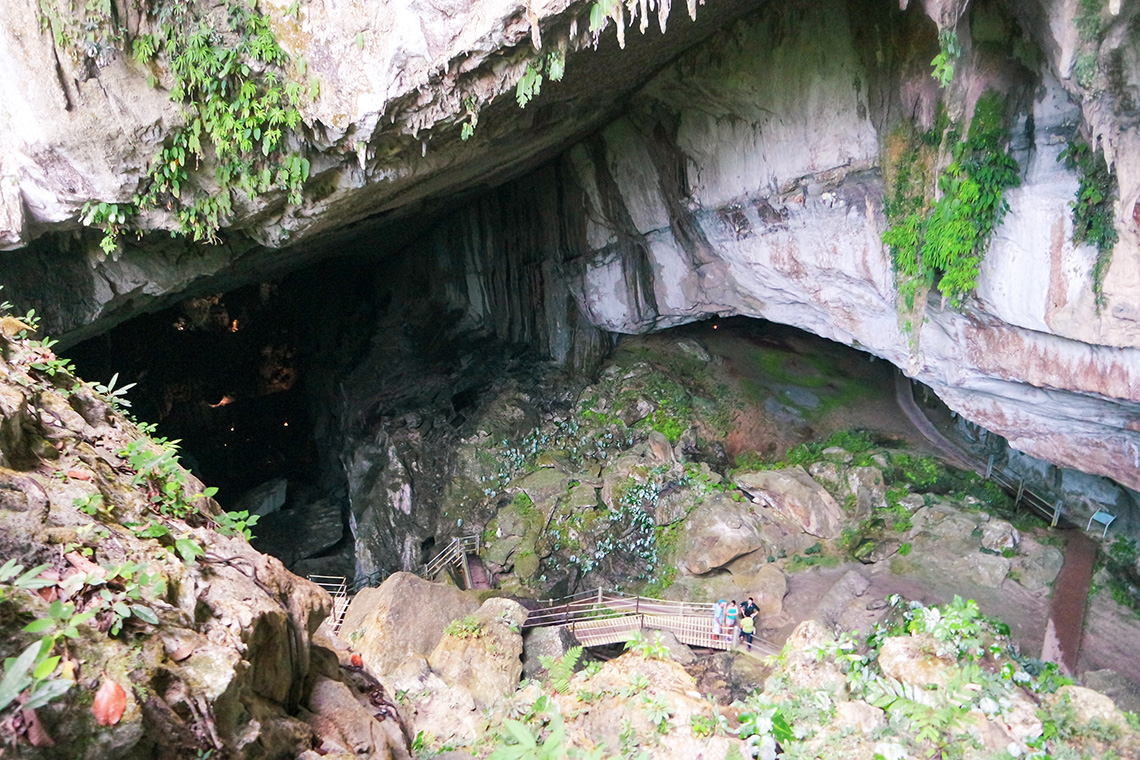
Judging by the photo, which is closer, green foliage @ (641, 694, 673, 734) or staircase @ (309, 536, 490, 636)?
green foliage @ (641, 694, 673, 734)

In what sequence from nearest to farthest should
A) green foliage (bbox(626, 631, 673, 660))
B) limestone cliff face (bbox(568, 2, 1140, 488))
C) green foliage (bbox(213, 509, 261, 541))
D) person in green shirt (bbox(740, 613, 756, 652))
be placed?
green foliage (bbox(213, 509, 261, 541))
limestone cliff face (bbox(568, 2, 1140, 488))
green foliage (bbox(626, 631, 673, 660))
person in green shirt (bbox(740, 613, 756, 652))

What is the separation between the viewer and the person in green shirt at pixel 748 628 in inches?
377

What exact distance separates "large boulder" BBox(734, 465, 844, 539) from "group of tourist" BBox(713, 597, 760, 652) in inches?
97.9

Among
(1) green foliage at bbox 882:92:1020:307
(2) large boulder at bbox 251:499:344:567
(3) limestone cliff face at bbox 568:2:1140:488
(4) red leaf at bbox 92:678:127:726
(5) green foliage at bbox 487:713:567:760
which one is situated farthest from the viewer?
(2) large boulder at bbox 251:499:344:567

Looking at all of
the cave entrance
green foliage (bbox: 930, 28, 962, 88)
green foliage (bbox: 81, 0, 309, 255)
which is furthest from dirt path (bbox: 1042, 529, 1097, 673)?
green foliage (bbox: 81, 0, 309, 255)

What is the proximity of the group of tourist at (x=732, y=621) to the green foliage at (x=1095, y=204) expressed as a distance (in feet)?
20.2

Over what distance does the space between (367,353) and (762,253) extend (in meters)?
11.6

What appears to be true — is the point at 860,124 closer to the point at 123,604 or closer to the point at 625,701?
the point at 625,701

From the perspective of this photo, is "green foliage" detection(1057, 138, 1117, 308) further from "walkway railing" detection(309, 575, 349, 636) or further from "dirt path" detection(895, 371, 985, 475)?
"walkway railing" detection(309, 575, 349, 636)

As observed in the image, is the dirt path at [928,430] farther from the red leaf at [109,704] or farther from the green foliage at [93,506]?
the red leaf at [109,704]

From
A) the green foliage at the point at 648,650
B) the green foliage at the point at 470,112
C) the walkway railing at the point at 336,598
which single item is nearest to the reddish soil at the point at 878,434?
the green foliage at the point at 648,650

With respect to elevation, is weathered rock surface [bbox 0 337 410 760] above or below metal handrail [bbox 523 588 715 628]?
above

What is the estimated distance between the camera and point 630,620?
10258mm

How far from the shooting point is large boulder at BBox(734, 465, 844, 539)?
38.9 feet
